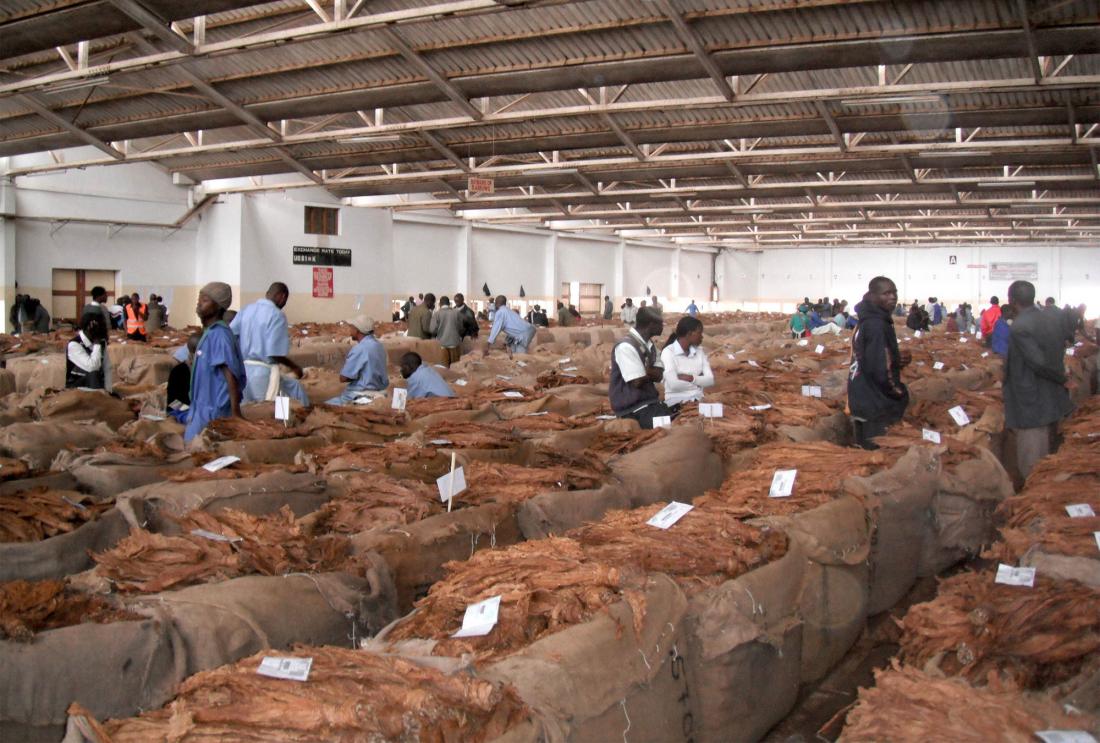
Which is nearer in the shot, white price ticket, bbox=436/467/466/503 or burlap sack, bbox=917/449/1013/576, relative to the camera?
white price ticket, bbox=436/467/466/503

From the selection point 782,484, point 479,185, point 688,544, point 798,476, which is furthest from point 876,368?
point 479,185

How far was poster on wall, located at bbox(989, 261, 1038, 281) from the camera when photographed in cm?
4084

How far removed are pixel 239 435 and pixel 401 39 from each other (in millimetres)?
7015

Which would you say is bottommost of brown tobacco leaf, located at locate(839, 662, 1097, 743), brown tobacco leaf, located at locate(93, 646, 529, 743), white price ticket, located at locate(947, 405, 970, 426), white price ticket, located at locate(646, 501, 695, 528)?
brown tobacco leaf, located at locate(839, 662, 1097, 743)

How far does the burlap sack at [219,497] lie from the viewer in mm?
4000

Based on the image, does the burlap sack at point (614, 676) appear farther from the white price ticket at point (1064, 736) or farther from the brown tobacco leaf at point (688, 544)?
the white price ticket at point (1064, 736)

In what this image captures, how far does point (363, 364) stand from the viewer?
25.5 ft

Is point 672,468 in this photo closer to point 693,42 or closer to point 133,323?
point 693,42

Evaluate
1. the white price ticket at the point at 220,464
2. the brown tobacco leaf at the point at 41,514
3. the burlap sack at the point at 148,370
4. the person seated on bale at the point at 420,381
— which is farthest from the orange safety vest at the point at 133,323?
the brown tobacco leaf at the point at 41,514

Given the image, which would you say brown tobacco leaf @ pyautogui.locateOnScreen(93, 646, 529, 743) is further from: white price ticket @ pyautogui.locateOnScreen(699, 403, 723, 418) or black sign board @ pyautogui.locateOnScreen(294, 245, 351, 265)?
black sign board @ pyautogui.locateOnScreen(294, 245, 351, 265)

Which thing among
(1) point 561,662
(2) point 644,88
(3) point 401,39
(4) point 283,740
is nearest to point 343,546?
(1) point 561,662

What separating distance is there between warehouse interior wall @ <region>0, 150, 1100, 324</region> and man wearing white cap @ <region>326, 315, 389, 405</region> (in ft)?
49.6

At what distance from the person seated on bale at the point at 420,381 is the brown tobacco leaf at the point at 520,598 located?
449 cm

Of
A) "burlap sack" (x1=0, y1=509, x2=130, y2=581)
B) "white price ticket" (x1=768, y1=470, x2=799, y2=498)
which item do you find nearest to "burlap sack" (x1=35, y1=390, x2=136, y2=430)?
"burlap sack" (x1=0, y1=509, x2=130, y2=581)
